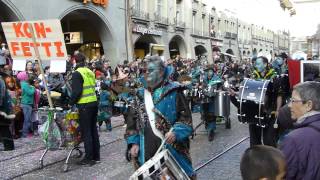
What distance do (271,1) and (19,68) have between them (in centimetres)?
7377

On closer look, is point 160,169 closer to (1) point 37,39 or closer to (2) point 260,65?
(2) point 260,65

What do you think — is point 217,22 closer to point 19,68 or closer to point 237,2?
point 237,2

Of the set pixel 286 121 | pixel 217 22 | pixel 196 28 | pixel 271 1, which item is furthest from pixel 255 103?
pixel 271 1

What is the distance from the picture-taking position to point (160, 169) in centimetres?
361

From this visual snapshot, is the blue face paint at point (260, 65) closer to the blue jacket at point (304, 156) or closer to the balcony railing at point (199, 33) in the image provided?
the blue jacket at point (304, 156)

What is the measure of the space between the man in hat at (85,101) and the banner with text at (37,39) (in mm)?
901

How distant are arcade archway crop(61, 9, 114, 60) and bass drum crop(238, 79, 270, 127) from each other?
57.8 feet

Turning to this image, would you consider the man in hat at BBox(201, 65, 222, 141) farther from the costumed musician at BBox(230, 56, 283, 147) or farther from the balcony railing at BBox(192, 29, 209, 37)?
the balcony railing at BBox(192, 29, 209, 37)

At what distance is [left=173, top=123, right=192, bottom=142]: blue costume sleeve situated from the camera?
4.36m

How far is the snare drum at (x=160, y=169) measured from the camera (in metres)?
3.52

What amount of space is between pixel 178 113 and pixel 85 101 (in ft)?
12.3

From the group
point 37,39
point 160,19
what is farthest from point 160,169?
point 160,19

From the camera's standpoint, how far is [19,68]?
1227cm

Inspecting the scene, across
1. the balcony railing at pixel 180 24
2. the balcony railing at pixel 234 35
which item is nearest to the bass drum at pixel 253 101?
A: the balcony railing at pixel 180 24
